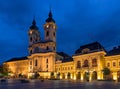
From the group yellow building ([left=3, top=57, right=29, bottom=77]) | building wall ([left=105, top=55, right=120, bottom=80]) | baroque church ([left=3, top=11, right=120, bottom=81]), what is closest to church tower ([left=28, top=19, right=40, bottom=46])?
baroque church ([left=3, top=11, right=120, bottom=81])

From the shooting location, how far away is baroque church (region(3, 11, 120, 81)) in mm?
79562

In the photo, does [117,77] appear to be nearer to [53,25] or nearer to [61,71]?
[61,71]

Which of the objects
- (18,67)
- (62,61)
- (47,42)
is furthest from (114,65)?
(18,67)

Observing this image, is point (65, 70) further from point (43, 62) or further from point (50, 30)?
point (50, 30)

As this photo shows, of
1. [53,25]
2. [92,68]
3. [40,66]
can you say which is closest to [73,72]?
[92,68]

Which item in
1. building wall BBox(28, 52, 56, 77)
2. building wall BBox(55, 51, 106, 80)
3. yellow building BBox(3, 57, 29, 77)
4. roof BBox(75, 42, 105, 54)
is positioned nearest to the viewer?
building wall BBox(55, 51, 106, 80)

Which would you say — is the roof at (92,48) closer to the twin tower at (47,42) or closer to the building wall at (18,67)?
the twin tower at (47,42)

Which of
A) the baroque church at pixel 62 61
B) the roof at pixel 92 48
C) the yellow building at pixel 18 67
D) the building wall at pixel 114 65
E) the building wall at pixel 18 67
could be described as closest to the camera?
the building wall at pixel 114 65

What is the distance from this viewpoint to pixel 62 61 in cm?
10488

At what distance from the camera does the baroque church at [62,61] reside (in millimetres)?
79562

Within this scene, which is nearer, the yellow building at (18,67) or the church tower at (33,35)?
the church tower at (33,35)

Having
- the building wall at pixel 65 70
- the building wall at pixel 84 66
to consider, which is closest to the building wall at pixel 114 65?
the building wall at pixel 84 66

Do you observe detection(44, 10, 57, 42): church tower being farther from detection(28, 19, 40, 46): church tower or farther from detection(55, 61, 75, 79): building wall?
detection(55, 61, 75, 79): building wall

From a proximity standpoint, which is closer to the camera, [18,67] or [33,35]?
[33,35]
